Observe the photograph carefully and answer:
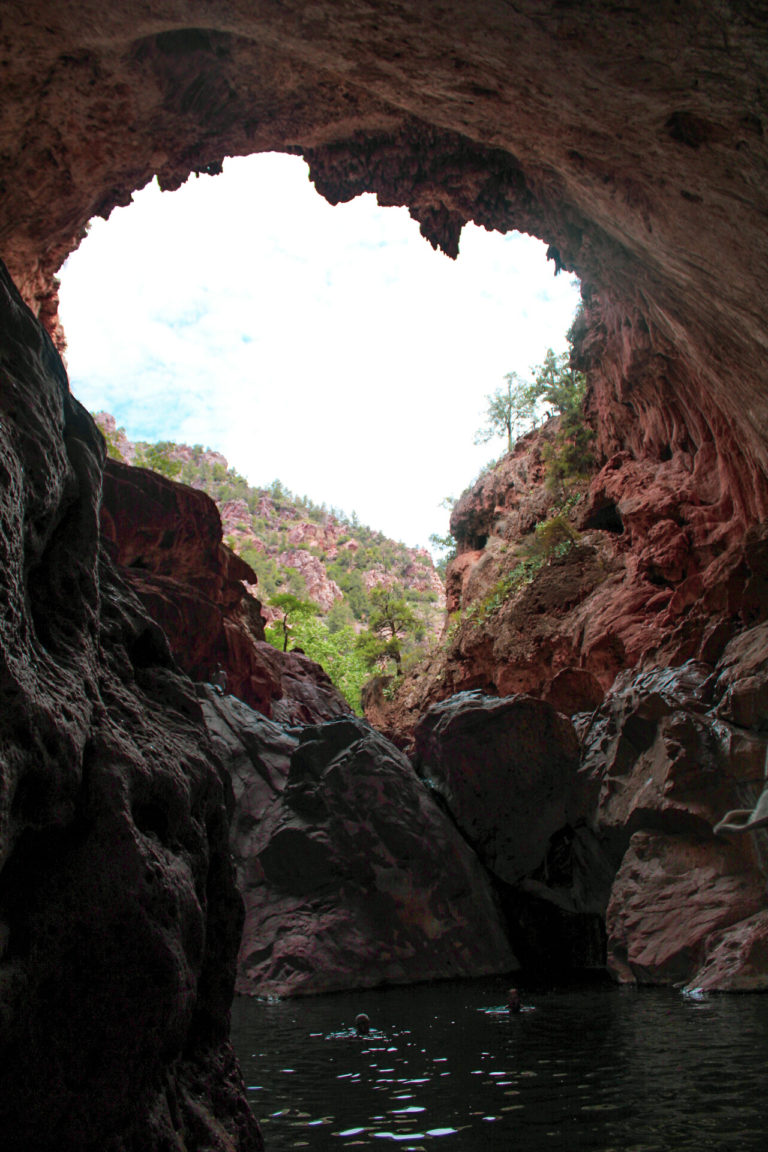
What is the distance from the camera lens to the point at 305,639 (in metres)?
43.1

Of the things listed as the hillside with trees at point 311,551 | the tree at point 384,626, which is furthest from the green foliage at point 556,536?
the hillside with trees at point 311,551

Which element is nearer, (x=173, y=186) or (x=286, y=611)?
(x=173, y=186)

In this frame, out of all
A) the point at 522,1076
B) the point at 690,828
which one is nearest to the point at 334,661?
the point at 690,828

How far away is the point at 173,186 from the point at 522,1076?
15590 millimetres

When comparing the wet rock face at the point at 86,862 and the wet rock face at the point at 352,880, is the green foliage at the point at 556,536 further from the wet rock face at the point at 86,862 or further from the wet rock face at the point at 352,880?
the wet rock face at the point at 86,862

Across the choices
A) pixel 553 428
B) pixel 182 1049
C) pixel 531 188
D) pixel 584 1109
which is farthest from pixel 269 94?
pixel 553 428

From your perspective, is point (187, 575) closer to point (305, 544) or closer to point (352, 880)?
point (352, 880)

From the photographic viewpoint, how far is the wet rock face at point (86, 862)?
2.58 meters

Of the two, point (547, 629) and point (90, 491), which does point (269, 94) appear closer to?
point (90, 491)

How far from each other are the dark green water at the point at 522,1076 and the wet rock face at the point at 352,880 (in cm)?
309

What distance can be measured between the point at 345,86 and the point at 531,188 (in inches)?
156

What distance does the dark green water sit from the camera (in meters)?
4.45

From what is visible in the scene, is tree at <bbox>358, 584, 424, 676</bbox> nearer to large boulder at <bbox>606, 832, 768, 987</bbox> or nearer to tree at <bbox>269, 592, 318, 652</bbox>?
tree at <bbox>269, 592, 318, 652</bbox>

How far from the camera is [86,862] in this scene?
2889 mm
